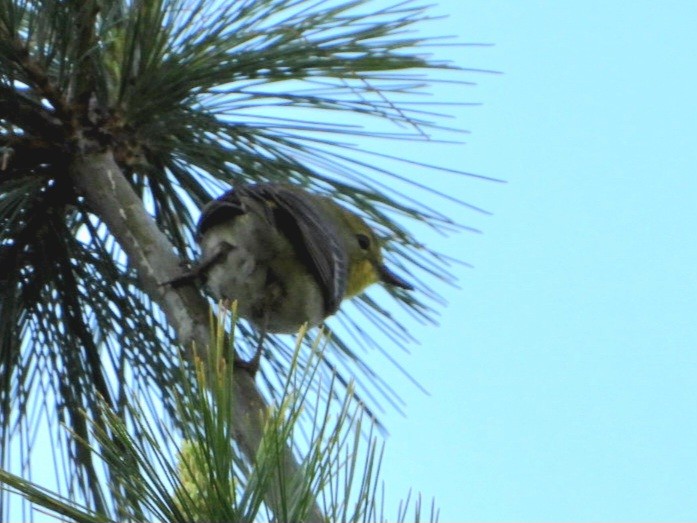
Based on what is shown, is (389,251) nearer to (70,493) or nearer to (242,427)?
(70,493)

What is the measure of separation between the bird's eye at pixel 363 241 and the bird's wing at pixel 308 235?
0.57m

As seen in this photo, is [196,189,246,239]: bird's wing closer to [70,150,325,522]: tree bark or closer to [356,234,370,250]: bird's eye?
[70,150,325,522]: tree bark

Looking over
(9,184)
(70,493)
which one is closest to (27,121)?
(9,184)

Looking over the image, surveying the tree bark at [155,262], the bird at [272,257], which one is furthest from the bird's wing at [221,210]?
the tree bark at [155,262]

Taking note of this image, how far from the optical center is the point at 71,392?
8.16ft

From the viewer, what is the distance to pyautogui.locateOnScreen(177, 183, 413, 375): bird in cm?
234

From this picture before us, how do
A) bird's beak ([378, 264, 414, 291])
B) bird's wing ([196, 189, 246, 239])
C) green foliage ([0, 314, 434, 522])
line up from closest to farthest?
green foliage ([0, 314, 434, 522]) < bird's wing ([196, 189, 246, 239]) < bird's beak ([378, 264, 414, 291])

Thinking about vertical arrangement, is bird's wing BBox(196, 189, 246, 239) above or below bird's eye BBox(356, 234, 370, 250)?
below

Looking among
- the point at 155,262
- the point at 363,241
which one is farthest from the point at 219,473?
the point at 363,241

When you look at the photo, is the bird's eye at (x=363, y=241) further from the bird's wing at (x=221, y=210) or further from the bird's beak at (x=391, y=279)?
the bird's wing at (x=221, y=210)

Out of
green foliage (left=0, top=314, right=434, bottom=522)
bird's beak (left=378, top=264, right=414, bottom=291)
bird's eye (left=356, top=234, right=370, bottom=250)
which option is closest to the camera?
green foliage (left=0, top=314, right=434, bottom=522)

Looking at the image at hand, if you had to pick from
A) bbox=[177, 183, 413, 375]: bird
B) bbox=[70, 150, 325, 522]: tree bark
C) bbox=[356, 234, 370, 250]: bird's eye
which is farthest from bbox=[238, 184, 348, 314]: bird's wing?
bbox=[356, 234, 370, 250]: bird's eye

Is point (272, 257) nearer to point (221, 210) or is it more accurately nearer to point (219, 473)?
point (221, 210)

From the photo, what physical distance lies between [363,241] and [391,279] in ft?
0.97
